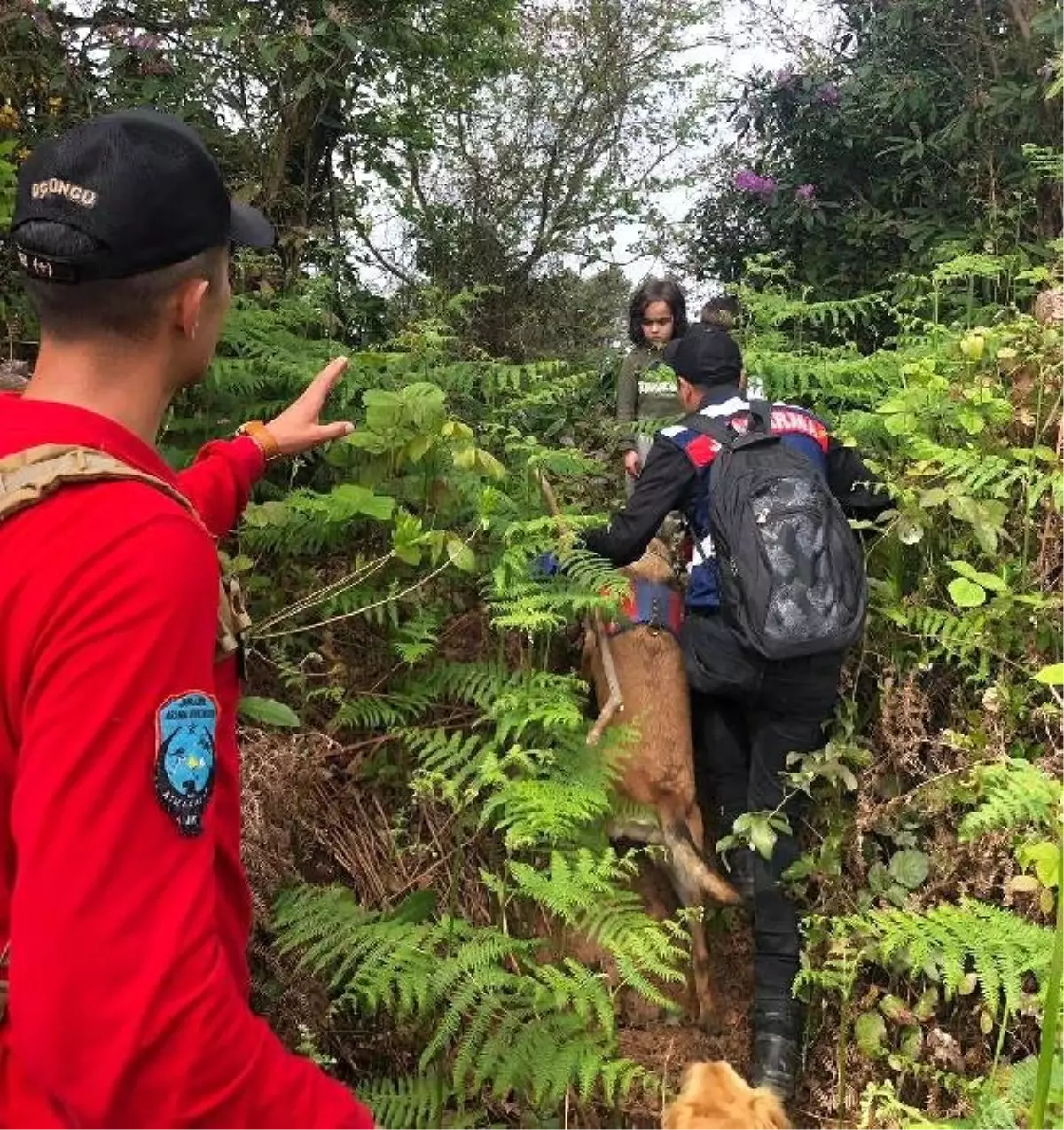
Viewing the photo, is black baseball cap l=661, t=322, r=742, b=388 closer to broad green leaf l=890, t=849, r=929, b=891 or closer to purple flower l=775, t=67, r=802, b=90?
broad green leaf l=890, t=849, r=929, b=891

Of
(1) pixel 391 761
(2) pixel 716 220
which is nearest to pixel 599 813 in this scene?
(1) pixel 391 761

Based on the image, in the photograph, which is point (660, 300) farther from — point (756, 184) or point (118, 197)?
point (118, 197)

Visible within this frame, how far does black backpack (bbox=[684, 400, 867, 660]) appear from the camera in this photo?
361 cm

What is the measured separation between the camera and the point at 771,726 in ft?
12.9

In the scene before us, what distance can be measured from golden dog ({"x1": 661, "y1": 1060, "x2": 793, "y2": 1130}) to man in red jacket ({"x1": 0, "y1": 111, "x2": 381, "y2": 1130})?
2.60ft

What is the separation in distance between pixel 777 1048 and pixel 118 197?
3.49 meters

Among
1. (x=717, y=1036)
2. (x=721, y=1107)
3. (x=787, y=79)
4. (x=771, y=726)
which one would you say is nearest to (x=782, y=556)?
(x=771, y=726)

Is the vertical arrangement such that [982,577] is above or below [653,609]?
above

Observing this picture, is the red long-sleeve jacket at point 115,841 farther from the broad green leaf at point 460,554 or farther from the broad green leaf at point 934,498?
the broad green leaf at point 934,498

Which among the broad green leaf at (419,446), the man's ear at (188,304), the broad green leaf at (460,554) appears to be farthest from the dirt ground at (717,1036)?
the man's ear at (188,304)

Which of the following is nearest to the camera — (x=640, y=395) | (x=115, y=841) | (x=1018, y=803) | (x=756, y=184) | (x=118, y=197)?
(x=115, y=841)

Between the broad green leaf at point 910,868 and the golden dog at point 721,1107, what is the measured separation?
2143 millimetres

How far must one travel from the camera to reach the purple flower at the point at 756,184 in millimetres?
9352

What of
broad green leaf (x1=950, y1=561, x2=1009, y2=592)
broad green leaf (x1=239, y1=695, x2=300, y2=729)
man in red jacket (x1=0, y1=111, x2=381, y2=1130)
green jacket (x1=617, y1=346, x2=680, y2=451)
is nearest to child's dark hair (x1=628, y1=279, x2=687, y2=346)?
green jacket (x1=617, y1=346, x2=680, y2=451)
